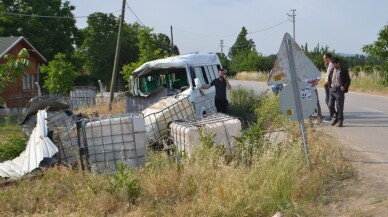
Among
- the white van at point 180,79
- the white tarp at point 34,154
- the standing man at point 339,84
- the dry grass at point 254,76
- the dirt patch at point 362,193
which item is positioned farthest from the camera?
the dry grass at point 254,76

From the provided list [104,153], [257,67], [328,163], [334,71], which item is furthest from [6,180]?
[257,67]

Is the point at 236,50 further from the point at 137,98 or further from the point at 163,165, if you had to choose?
the point at 163,165

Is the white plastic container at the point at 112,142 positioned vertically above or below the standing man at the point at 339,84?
below

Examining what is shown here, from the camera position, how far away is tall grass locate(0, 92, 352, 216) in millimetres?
6020

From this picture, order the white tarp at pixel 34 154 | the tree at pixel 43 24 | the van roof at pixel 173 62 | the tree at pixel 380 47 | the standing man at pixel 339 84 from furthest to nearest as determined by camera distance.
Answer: the tree at pixel 43 24
the tree at pixel 380 47
the van roof at pixel 173 62
the standing man at pixel 339 84
the white tarp at pixel 34 154

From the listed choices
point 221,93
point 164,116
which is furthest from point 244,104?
point 164,116

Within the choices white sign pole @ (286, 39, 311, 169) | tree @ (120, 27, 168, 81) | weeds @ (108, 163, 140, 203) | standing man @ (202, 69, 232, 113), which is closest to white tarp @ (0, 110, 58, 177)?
weeds @ (108, 163, 140, 203)

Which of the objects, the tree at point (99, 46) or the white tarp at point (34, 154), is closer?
the white tarp at point (34, 154)

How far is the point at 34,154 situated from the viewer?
28.7 feet

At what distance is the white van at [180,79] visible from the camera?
1291cm

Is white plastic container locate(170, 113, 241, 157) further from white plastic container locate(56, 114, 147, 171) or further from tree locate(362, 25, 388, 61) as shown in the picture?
tree locate(362, 25, 388, 61)

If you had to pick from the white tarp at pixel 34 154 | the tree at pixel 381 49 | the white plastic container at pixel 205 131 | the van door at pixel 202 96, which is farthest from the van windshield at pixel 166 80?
the tree at pixel 381 49

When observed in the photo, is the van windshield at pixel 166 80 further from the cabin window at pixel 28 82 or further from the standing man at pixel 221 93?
the cabin window at pixel 28 82

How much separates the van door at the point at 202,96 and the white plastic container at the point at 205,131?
11.7 ft
